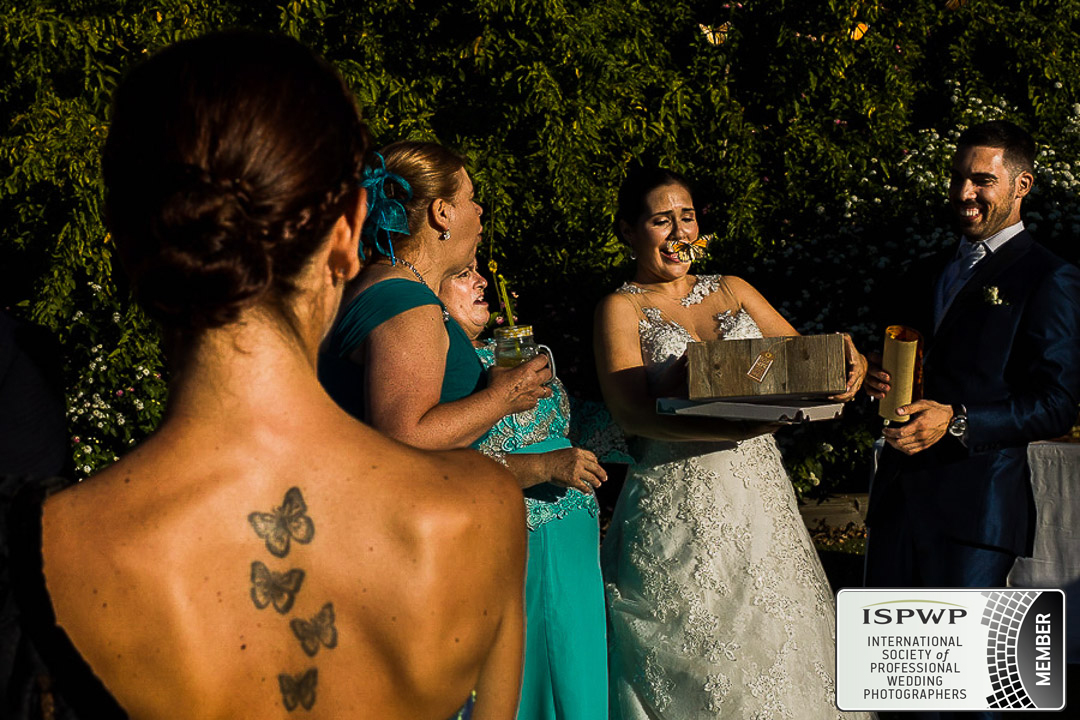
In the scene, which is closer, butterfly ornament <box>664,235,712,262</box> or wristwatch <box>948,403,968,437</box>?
wristwatch <box>948,403,968,437</box>

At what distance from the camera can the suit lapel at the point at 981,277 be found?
401cm

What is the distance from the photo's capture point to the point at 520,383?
9.82 feet

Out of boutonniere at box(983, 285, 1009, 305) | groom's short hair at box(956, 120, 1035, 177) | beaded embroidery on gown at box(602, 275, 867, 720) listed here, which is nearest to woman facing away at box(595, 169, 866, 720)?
beaded embroidery on gown at box(602, 275, 867, 720)

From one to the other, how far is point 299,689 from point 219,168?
0.60 meters

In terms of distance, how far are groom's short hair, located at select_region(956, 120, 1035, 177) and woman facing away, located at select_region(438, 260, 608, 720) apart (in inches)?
85.9

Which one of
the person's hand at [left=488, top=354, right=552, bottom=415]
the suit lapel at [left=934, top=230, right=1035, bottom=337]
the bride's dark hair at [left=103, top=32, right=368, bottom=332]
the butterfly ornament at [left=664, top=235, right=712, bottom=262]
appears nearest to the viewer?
the bride's dark hair at [left=103, top=32, right=368, bottom=332]

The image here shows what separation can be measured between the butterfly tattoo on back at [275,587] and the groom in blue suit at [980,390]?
3028 mm

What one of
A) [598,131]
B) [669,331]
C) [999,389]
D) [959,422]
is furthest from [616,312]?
[598,131]

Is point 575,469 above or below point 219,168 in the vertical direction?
below

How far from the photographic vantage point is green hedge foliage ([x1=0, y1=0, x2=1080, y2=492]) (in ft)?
18.9

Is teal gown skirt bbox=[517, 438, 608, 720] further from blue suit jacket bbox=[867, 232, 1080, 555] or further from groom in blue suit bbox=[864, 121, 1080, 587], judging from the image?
blue suit jacket bbox=[867, 232, 1080, 555]

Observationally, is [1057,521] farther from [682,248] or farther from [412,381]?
[412,381]

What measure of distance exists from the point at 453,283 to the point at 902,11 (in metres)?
5.06

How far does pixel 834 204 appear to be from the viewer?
7.44 m
